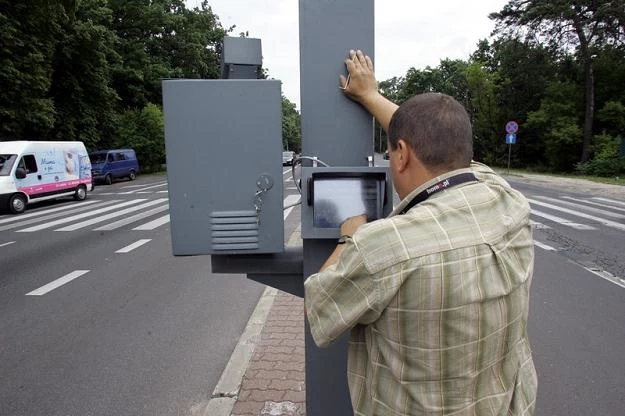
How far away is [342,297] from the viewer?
1.30 meters

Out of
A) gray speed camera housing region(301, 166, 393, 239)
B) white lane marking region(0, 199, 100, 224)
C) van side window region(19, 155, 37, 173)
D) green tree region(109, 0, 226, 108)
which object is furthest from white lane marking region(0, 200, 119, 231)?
green tree region(109, 0, 226, 108)

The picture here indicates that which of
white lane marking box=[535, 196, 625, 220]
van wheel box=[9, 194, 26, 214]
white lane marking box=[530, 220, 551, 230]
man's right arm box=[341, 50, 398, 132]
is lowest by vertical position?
white lane marking box=[535, 196, 625, 220]

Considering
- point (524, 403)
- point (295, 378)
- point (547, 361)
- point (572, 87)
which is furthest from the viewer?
→ point (572, 87)

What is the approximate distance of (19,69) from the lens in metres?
18.9

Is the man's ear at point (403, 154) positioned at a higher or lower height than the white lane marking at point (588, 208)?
higher

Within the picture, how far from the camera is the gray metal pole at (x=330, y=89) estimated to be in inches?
76.1

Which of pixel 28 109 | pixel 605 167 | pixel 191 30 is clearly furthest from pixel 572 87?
pixel 28 109

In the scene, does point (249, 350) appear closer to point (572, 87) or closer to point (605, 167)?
point (605, 167)

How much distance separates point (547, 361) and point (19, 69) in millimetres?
21355

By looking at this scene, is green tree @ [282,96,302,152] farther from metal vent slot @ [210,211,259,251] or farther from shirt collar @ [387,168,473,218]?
shirt collar @ [387,168,473,218]

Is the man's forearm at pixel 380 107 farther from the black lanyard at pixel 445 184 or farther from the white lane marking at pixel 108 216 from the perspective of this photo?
the white lane marking at pixel 108 216

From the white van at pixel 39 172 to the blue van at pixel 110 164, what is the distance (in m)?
8.22

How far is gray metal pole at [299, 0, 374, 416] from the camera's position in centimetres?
193

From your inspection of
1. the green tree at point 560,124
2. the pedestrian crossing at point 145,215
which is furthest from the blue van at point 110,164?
the green tree at point 560,124
